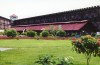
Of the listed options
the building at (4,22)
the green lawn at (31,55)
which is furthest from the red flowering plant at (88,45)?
the building at (4,22)

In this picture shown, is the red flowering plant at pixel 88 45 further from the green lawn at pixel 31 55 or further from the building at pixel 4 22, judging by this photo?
the building at pixel 4 22

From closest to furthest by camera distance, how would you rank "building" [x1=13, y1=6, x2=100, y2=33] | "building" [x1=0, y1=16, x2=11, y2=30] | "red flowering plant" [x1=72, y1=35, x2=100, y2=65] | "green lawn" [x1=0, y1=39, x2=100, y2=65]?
1. "red flowering plant" [x1=72, y1=35, x2=100, y2=65]
2. "green lawn" [x1=0, y1=39, x2=100, y2=65]
3. "building" [x1=13, y1=6, x2=100, y2=33]
4. "building" [x1=0, y1=16, x2=11, y2=30]

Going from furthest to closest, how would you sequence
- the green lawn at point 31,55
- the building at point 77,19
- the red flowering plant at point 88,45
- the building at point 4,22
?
the building at point 4,22 < the building at point 77,19 < the green lawn at point 31,55 < the red flowering plant at point 88,45

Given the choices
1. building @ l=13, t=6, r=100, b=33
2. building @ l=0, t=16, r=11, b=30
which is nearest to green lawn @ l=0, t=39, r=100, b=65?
building @ l=13, t=6, r=100, b=33

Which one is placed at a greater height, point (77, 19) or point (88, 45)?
point (77, 19)

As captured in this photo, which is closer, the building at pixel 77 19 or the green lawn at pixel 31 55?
the green lawn at pixel 31 55

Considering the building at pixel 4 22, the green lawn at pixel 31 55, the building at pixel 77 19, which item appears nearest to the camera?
the green lawn at pixel 31 55

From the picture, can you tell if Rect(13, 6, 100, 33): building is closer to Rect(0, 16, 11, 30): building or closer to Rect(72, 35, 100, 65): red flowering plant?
Rect(0, 16, 11, 30): building

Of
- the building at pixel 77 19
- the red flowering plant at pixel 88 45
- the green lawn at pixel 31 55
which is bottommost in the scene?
the green lawn at pixel 31 55

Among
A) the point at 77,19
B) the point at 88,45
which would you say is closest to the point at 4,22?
the point at 77,19

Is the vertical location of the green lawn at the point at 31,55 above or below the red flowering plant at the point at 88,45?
below

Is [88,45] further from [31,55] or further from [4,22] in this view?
[4,22]

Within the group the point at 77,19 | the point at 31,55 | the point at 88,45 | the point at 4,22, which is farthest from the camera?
the point at 4,22

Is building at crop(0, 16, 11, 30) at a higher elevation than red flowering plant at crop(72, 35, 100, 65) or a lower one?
higher
